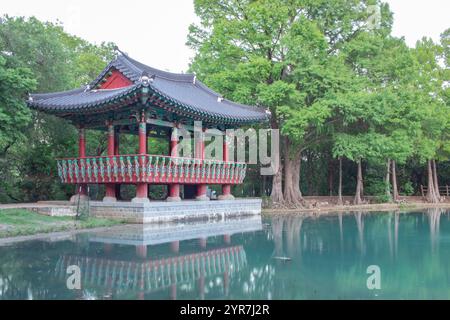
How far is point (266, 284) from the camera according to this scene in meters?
6.58

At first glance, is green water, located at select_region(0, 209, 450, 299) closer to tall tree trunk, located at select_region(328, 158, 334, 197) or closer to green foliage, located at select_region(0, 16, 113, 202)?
green foliage, located at select_region(0, 16, 113, 202)

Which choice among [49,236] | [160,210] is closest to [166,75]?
[160,210]

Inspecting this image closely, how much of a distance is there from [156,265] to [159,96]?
25.4 ft

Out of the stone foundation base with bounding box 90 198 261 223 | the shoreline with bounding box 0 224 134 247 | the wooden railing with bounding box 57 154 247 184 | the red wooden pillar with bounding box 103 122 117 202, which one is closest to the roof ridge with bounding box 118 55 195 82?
the red wooden pillar with bounding box 103 122 117 202

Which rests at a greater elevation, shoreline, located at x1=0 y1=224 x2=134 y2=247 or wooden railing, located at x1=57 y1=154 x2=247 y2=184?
wooden railing, located at x1=57 y1=154 x2=247 y2=184

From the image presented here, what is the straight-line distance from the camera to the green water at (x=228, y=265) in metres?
6.14

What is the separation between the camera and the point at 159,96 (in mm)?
14664

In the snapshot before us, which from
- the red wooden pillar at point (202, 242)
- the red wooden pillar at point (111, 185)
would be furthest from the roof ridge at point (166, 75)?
the red wooden pillar at point (202, 242)

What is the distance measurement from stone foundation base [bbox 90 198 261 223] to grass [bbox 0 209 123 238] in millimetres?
530

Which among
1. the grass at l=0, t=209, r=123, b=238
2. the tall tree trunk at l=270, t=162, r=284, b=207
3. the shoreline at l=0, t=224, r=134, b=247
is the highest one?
the tall tree trunk at l=270, t=162, r=284, b=207

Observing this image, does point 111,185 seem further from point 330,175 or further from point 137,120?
point 330,175

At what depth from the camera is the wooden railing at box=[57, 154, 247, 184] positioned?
1504 centimetres
